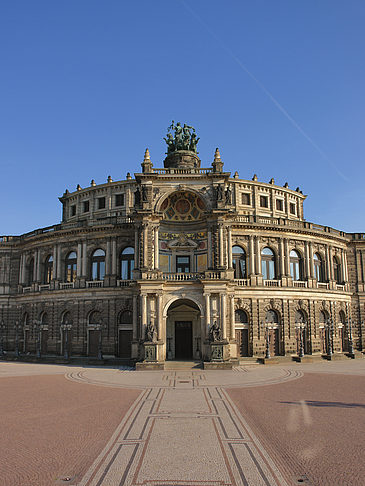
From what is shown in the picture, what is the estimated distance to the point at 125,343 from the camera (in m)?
43.1

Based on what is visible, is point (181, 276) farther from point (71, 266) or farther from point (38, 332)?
point (38, 332)

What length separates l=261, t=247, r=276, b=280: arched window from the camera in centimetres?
4522

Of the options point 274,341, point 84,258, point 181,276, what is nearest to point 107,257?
point 84,258

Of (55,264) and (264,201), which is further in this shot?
(264,201)

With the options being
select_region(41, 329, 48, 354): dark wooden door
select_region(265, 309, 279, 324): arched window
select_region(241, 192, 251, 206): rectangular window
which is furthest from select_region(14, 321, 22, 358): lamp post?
select_region(241, 192, 251, 206): rectangular window

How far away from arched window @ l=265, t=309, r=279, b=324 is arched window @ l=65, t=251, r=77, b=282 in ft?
75.4

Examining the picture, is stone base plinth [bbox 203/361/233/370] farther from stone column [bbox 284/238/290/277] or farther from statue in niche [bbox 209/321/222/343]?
stone column [bbox 284/238/290/277]

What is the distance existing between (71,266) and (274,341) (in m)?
25.3

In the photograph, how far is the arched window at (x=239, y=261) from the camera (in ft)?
145

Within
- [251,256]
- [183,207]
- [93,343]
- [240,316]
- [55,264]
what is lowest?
[93,343]

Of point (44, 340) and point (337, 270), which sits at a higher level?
point (337, 270)

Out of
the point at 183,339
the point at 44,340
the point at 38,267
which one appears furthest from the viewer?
the point at 38,267

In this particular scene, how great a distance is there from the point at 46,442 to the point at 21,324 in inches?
1594

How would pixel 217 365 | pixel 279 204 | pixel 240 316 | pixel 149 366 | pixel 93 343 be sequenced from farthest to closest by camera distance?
pixel 279 204, pixel 93 343, pixel 240 316, pixel 149 366, pixel 217 365
